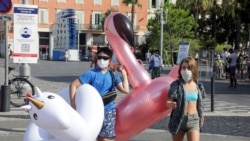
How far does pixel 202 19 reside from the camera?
234 feet

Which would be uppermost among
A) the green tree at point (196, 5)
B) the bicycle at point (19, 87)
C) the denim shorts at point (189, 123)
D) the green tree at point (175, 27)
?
the green tree at point (196, 5)

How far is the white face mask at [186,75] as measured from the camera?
6.70 meters

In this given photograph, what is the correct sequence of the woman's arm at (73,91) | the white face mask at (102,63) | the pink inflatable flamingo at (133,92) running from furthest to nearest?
the pink inflatable flamingo at (133,92)
the white face mask at (102,63)
the woman's arm at (73,91)

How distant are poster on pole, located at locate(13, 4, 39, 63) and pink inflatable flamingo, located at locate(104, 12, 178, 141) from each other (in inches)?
308

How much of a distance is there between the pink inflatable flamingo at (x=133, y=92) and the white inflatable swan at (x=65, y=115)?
171 centimetres

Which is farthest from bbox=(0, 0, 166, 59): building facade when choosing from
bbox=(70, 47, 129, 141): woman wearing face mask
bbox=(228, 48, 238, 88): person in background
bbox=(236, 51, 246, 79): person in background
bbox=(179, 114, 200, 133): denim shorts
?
bbox=(179, 114, 200, 133): denim shorts

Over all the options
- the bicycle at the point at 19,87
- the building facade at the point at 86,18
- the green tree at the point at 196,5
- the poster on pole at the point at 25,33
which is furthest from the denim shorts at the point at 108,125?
the building facade at the point at 86,18

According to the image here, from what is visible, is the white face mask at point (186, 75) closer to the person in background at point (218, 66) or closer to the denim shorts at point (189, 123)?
the denim shorts at point (189, 123)

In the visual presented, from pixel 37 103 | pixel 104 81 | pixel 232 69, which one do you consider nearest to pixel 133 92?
pixel 104 81

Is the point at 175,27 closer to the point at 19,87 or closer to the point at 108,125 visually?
the point at 19,87

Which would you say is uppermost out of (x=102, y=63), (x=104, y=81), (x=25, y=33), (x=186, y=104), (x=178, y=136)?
(x=25, y=33)

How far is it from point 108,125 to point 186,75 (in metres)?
1.17

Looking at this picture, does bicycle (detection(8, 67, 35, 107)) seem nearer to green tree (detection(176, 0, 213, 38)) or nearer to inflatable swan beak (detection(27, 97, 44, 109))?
inflatable swan beak (detection(27, 97, 44, 109))

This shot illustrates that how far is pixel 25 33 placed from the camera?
15898 mm
